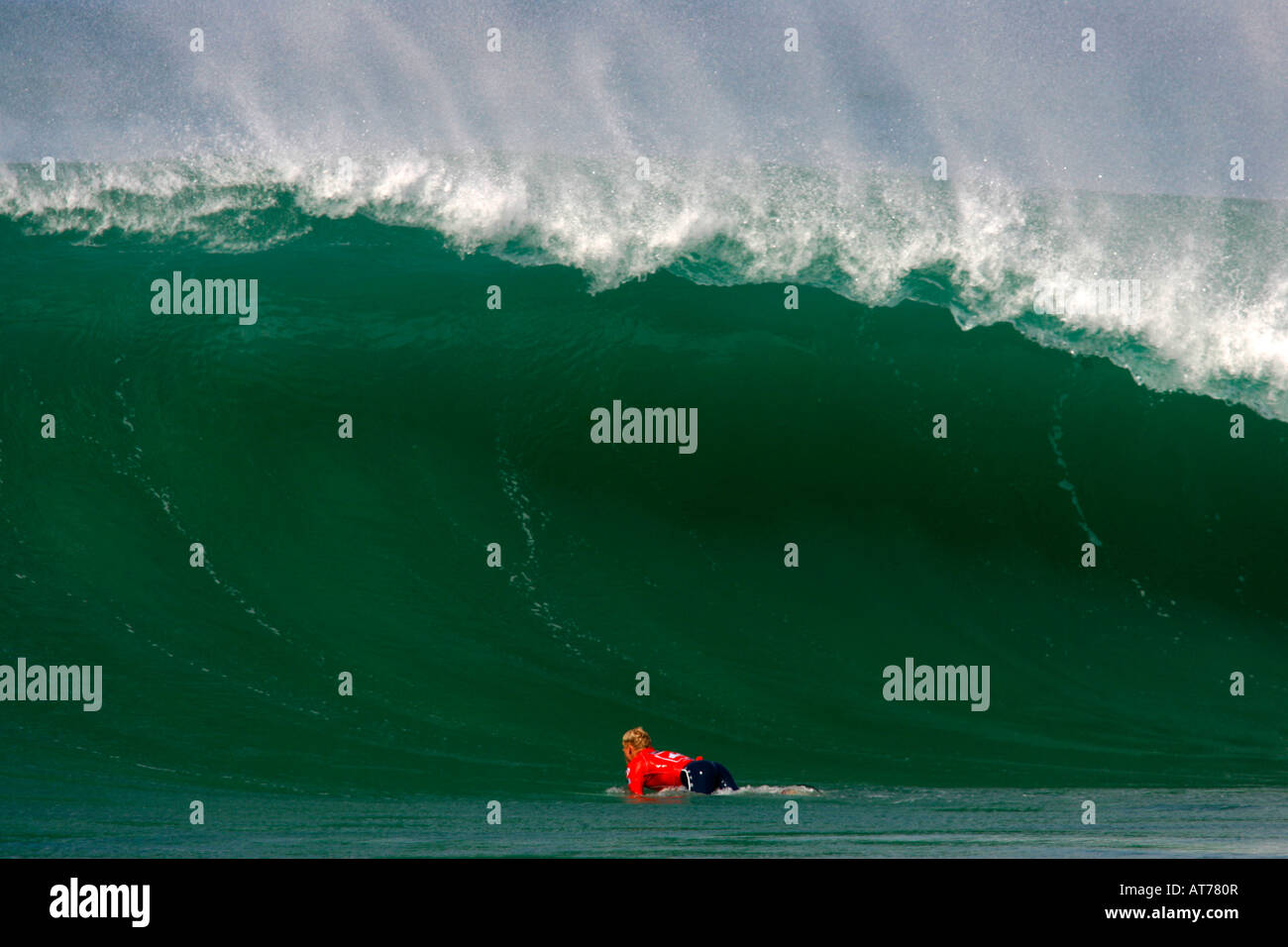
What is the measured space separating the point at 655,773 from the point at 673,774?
0.08 m

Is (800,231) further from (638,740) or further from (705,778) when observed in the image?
(705,778)

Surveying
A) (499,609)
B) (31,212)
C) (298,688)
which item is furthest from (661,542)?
(31,212)

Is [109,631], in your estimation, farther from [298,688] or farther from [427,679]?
[427,679]

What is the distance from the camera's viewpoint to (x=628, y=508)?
9.18 meters

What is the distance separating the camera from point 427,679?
746 cm

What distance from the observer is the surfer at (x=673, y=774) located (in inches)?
239

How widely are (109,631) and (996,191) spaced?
798cm

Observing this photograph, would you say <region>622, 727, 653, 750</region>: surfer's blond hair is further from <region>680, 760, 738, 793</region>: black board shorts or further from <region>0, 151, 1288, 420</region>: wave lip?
<region>0, 151, 1288, 420</region>: wave lip

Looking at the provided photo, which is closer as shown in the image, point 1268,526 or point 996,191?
point 1268,526

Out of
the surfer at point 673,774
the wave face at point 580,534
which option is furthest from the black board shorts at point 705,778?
the wave face at point 580,534

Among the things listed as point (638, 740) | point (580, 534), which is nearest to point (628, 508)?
point (580, 534)

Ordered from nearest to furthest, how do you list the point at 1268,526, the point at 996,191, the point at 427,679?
1. the point at 427,679
2. the point at 1268,526
3. the point at 996,191

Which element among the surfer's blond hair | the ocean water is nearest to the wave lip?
the ocean water

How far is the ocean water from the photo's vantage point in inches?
244
